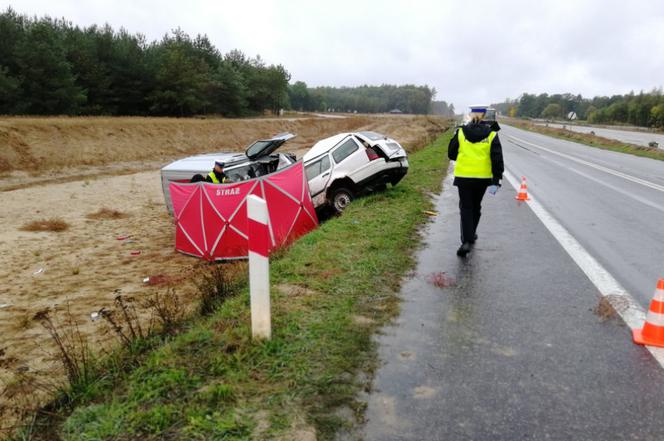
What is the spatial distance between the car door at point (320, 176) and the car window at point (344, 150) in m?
0.20

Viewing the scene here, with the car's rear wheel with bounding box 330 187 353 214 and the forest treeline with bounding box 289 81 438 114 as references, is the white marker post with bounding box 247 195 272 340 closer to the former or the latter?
the car's rear wheel with bounding box 330 187 353 214

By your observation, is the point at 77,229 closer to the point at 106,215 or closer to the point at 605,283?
the point at 106,215

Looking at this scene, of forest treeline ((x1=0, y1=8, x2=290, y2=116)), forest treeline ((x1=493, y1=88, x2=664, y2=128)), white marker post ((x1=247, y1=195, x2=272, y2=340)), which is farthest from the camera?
forest treeline ((x1=493, y1=88, x2=664, y2=128))

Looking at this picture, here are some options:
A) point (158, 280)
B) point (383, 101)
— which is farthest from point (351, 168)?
point (383, 101)

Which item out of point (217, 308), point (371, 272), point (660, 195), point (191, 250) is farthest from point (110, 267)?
point (660, 195)

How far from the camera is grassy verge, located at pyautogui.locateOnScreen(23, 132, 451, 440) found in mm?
2600

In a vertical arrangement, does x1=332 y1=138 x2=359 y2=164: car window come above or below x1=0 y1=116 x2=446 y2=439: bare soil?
above

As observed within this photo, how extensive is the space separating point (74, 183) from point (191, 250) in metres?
16.6

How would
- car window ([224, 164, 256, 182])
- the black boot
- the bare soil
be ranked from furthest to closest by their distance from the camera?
car window ([224, 164, 256, 182]) → the bare soil → the black boot

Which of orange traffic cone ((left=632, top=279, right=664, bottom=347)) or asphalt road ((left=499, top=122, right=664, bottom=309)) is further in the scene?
asphalt road ((left=499, top=122, right=664, bottom=309))

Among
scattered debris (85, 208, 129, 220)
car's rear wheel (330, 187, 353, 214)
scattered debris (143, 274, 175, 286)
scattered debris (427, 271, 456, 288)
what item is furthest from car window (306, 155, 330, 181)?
scattered debris (85, 208, 129, 220)

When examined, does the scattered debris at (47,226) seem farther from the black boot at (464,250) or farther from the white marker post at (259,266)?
the white marker post at (259,266)

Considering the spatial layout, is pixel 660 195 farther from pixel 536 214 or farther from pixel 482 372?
pixel 482 372

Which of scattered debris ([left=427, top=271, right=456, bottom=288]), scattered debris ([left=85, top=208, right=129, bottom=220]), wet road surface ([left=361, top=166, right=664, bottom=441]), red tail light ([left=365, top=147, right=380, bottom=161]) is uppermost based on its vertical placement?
red tail light ([left=365, top=147, right=380, bottom=161])
